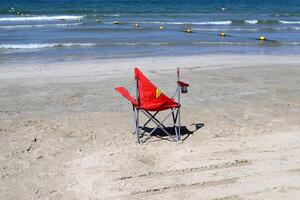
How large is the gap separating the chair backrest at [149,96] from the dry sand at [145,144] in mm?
652

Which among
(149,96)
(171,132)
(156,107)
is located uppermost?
(149,96)

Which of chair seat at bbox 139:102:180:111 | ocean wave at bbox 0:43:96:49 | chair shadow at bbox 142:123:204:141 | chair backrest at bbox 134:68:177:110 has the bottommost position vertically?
ocean wave at bbox 0:43:96:49

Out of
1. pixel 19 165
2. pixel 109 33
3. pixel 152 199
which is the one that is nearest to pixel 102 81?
pixel 19 165

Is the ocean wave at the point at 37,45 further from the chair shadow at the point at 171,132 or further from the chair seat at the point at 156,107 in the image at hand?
the chair seat at the point at 156,107

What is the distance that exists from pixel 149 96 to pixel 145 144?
2.62 feet

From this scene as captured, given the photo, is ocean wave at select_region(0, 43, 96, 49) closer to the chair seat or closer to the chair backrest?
the chair backrest

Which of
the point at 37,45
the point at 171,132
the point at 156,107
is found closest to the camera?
the point at 156,107

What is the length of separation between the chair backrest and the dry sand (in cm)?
65

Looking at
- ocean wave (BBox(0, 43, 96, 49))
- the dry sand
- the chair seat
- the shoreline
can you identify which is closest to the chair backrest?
the chair seat

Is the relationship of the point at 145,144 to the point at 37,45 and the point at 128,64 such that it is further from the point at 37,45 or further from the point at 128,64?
the point at 37,45

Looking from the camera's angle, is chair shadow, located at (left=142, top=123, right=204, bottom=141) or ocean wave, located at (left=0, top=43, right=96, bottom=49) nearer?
chair shadow, located at (left=142, top=123, right=204, bottom=141)

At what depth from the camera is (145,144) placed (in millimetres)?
7816

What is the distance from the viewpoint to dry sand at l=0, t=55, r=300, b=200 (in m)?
6.07

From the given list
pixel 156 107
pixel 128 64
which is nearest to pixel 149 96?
pixel 156 107
